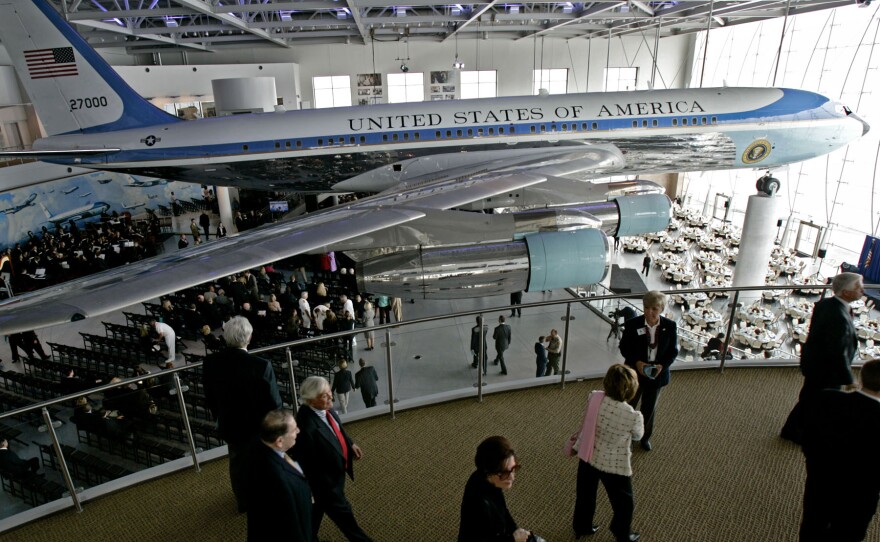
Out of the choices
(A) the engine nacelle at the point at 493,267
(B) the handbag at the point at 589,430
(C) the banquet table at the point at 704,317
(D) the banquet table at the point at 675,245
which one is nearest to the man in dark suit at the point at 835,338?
(B) the handbag at the point at 589,430

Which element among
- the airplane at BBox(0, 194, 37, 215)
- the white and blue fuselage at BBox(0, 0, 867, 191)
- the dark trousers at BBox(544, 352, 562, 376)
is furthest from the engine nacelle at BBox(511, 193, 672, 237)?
the airplane at BBox(0, 194, 37, 215)

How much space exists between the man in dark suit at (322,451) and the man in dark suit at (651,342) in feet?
7.58

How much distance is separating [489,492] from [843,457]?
206 centimetres

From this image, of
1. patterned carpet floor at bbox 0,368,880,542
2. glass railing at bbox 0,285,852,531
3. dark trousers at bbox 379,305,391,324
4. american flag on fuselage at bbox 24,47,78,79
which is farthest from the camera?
dark trousers at bbox 379,305,391,324

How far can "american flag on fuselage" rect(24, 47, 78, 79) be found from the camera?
1210cm

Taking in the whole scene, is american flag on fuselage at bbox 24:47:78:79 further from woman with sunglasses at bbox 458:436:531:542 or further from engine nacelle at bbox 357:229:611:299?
woman with sunglasses at bbox 458:436:531:542

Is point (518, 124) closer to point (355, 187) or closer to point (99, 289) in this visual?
point (355, 187)

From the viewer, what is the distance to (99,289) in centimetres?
416

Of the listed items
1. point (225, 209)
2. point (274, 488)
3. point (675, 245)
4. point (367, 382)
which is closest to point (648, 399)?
point (274, 488)

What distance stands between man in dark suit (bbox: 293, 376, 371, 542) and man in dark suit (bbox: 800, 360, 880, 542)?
9.07 feet

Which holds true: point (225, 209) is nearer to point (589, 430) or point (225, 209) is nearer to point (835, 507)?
point (589, 430)

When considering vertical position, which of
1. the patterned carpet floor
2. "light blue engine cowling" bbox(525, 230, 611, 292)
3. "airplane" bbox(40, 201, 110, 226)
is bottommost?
"airplane" bbox(40, 201, 110, 226)

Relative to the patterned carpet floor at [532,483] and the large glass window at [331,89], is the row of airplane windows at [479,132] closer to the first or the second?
the patterned carpet floor at [532,483]

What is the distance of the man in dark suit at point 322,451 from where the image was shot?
9.81 feet
